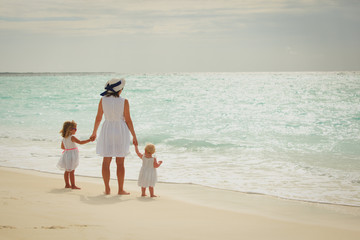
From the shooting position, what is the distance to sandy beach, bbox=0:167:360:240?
409 centimetres

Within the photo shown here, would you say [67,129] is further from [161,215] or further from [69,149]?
[161,215]

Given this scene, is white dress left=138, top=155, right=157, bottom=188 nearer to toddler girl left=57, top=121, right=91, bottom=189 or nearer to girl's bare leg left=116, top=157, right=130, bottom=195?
girl's bare leg left=116, top=157, right=130, bottom=195

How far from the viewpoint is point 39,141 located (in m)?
13.3

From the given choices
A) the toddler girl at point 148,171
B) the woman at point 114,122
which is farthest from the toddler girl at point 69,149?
the toddler girl at point 148,171

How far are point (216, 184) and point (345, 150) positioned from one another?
5782 mm

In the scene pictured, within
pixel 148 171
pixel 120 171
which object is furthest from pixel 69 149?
pixel 148 171

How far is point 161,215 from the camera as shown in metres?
4.93

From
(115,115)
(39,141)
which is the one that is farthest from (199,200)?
(39,141)

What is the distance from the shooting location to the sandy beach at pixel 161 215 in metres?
4.09

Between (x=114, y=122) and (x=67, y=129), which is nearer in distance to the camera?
(x=114, y=122)

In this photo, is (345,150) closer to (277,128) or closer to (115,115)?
(277,128)

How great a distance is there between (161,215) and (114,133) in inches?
58.6

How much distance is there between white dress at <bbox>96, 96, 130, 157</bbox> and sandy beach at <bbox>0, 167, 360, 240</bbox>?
683mm

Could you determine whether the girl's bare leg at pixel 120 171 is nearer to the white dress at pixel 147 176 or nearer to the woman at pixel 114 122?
the woman at pixel 114 122
